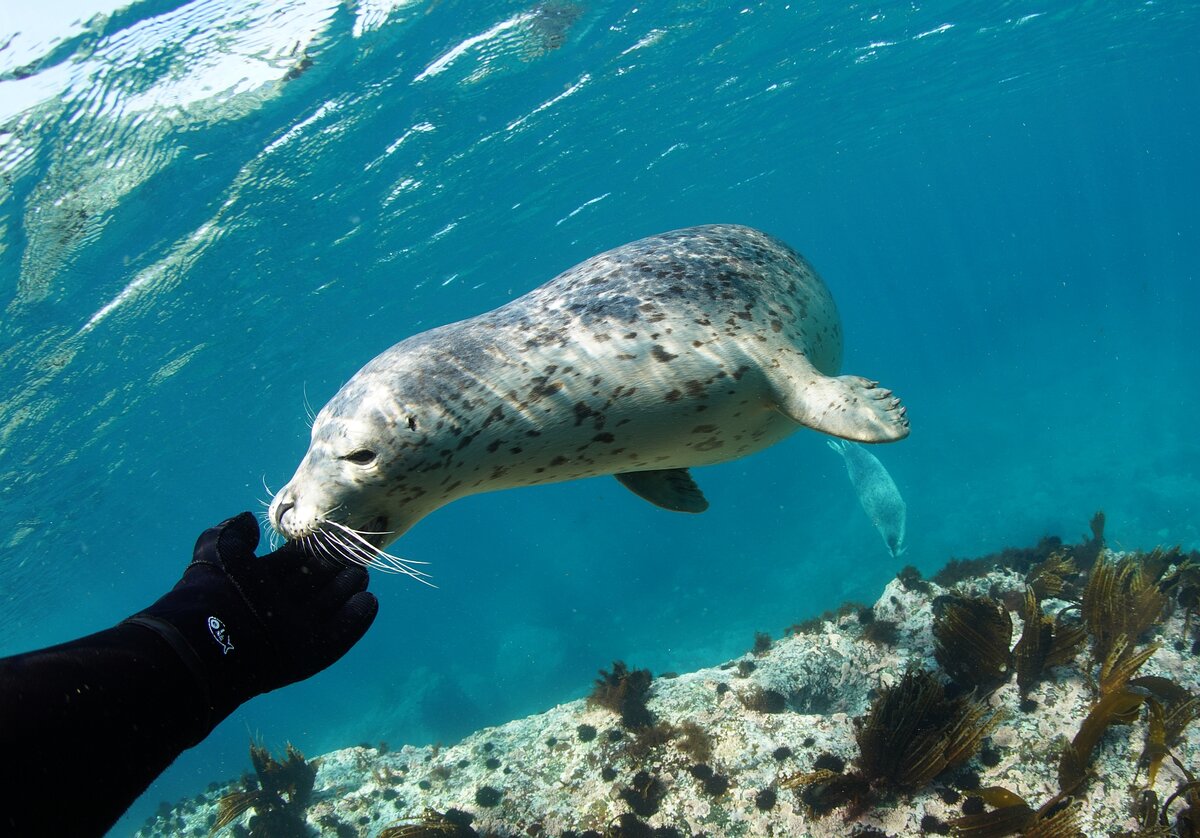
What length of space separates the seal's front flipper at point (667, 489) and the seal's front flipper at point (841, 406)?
982mm

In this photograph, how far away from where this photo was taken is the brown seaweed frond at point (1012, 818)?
356 centimetres

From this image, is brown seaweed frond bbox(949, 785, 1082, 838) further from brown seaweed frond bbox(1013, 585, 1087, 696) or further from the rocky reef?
brown seaweed frond bbox(1013, 585, 1087, 696)

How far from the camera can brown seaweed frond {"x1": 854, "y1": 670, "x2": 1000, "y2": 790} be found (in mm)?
4074

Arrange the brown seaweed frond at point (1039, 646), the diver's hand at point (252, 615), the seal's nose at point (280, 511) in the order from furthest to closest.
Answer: the brown seaweed frond at point (1039, 646) → the seal's nose at point (280, 511) → the diver's hand at point (252, 615)

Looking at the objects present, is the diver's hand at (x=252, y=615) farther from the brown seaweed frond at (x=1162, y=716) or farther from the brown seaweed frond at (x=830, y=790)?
the brown seaweed frond at (x=1162, y=716)

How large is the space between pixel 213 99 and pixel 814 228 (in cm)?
5221

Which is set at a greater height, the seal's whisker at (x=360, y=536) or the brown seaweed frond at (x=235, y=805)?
the seal's whisker at (x=360, y=536)

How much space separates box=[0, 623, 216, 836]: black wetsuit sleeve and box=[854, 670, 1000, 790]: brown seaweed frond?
410cm

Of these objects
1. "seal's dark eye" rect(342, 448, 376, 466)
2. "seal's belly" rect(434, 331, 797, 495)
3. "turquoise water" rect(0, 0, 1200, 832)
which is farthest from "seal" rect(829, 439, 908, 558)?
"seal's dark eye" rect(342, 448, 376, 466)

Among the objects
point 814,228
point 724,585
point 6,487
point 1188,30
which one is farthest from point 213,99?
point 814,228

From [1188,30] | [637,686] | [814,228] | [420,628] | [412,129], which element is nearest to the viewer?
[637,686]

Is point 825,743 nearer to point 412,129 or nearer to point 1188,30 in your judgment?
point 412,129

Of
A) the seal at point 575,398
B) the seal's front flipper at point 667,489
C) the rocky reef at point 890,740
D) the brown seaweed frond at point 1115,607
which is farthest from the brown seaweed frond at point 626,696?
the seal at point 575,398

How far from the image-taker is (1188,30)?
81.0 feet
